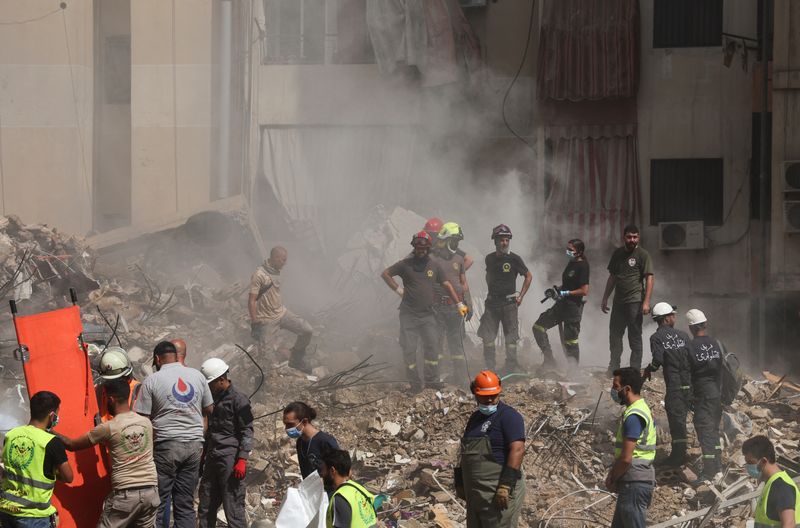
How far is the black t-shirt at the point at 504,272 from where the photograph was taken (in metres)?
12.1

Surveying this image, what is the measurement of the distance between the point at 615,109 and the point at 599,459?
8.27 meters

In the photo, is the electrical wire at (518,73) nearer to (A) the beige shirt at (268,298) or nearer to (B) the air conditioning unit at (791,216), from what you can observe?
(B) the air conditioning unit at (791,216)

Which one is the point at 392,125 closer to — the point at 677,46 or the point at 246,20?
the point at 246,20

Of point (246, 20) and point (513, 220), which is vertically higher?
point (246, 20)

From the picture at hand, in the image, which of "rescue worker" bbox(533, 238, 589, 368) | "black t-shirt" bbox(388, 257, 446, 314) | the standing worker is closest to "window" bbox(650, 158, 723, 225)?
"rescue worker" bbox(533, 238, 589, 368)

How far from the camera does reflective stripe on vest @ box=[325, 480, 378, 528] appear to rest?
18.8ft

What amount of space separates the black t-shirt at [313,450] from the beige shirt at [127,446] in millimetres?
1053

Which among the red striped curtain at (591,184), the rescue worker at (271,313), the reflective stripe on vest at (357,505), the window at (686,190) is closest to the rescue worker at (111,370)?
the reflective stripe on vest at (357,505)

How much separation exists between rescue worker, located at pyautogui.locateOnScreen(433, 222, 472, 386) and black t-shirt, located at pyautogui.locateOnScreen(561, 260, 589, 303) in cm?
129

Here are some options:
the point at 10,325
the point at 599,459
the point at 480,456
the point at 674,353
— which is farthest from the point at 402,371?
the point at 480,456

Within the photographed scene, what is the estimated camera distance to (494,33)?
17.4m

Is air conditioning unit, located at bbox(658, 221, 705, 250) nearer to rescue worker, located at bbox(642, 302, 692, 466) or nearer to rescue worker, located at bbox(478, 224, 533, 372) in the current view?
rescue worker, located at bbox(478, 224, 533, 372)

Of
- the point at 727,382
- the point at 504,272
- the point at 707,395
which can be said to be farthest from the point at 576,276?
the point at 707,395

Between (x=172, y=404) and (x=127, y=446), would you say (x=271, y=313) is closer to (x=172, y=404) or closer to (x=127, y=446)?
(x=172, y=404)
